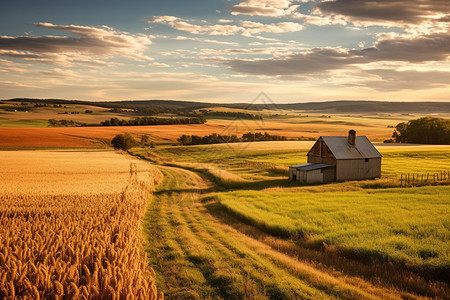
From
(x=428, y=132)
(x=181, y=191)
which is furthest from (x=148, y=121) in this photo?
(x=181, y=191)

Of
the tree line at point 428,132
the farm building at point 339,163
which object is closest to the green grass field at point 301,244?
the farm building at point 339,163

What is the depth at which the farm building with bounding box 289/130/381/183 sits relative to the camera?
49.5 m

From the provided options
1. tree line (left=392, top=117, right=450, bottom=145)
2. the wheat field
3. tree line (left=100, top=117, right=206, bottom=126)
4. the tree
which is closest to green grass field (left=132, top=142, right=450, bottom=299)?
the wheat field

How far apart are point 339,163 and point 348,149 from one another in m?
3.82

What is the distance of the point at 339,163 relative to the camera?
5097 cm

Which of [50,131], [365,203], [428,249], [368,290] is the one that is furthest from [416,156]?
[50,131]

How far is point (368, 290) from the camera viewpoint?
1303cm

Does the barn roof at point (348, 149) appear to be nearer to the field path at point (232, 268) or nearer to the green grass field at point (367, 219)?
the green grass field at point (367, 219)

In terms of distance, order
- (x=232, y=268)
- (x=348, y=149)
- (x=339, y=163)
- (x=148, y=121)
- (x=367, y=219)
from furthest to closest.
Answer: (x=148, y=121)
(x=348, y=149)
(x=339, y=163)
(x=367, y=219)
(x=232, y=268)

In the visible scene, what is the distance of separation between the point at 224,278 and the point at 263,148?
73350 mm

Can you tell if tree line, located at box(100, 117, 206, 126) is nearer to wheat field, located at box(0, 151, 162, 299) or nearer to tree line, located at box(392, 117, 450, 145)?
tree line, located at box(392, 117, 450, 145)

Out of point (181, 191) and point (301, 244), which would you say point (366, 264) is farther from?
point (181, 191)

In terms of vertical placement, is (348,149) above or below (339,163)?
above

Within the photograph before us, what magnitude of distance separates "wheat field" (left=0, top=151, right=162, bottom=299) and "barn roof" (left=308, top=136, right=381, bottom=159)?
29349 mm
